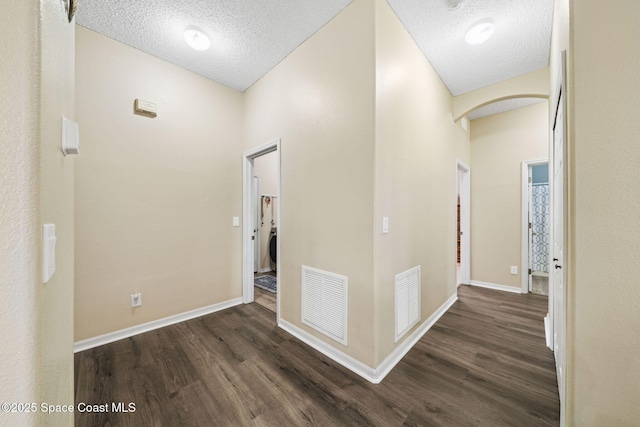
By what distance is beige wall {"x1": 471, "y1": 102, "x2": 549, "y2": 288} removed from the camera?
12.0ft

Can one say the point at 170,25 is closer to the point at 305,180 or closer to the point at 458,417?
the point at 305,180

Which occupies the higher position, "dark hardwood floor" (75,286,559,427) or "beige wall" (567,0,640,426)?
"beige wall" (567,0,640,426)

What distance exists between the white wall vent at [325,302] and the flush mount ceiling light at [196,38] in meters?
2.36

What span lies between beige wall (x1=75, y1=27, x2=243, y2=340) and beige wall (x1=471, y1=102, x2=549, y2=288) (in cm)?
388

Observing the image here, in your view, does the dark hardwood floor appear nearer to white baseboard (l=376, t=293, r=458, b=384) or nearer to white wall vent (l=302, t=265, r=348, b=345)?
white baseboard (l=376, t=293, r=458, b=384)

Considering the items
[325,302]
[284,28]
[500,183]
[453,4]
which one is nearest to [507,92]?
[500,183]

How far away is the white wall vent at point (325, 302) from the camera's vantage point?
78.7 inches

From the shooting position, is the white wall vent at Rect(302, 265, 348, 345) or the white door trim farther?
the white door trim

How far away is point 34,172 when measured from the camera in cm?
49

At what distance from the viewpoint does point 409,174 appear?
225 cm

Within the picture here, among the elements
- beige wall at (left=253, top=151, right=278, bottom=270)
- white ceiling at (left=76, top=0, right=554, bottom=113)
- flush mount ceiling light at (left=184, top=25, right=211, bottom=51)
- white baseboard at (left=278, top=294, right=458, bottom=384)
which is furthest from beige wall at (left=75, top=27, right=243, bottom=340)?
beige wall at (left=253, top=151, right=278, bottom=270)

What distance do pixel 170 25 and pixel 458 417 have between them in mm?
3736

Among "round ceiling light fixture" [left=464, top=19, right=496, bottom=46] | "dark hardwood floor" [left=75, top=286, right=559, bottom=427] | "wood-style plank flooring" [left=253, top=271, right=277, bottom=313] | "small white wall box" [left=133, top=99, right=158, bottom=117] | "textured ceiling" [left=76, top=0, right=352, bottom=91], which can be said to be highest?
"textured ceiling" [left=76, top=0, right=352, bottom=91]

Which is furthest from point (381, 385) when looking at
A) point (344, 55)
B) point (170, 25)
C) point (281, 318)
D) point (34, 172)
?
point (170, 25)
